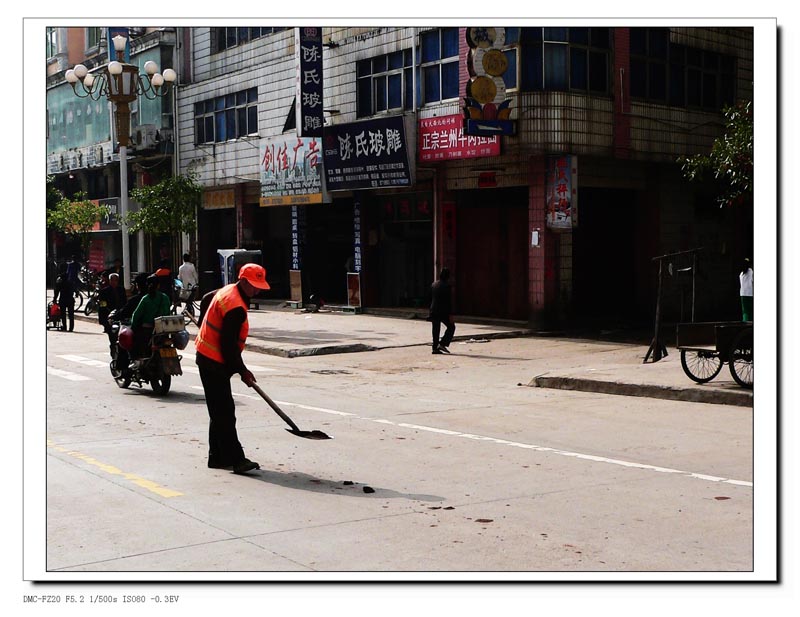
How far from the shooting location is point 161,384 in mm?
13859

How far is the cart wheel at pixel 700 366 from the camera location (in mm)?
13727

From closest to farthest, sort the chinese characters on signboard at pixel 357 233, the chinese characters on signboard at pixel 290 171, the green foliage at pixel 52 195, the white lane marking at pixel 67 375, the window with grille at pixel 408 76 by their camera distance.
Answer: the white lane marking at pixel 67 375 < the window with grille at pixel 408 76 < the chinese characters on signboard at pixel 357 233 < the chinese characters on signboard at pixel 290 171 < the green foliage at pixel 52 195

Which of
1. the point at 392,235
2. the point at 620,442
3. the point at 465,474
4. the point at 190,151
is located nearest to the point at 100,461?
the point at 465,474

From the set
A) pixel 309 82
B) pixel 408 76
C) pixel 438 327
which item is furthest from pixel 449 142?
pixel 438 327

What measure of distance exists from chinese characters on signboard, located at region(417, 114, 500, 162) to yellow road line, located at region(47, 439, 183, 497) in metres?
15.3

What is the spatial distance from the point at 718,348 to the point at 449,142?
13.0 metres

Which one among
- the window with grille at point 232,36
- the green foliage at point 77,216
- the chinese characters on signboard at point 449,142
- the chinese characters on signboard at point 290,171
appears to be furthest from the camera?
the green foliage at point 77,216

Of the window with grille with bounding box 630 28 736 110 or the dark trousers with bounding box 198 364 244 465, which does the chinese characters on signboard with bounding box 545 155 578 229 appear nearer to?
the window with grille with bounding box 630 28 736 110

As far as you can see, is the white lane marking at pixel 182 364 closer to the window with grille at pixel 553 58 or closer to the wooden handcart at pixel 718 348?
the wooden handcart at pixel 718 348

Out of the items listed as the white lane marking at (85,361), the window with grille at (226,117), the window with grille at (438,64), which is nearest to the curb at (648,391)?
the white lane marking at (85,361)

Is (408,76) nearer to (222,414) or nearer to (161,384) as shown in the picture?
(161,384)

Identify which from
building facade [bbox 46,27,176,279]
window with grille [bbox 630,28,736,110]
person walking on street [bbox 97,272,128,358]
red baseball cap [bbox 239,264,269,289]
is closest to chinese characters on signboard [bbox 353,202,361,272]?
window with grille [bbox 630,28,736,110]

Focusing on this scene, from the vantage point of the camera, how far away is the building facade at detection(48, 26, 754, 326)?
2333 centimetres

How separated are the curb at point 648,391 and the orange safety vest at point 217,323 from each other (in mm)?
6859
